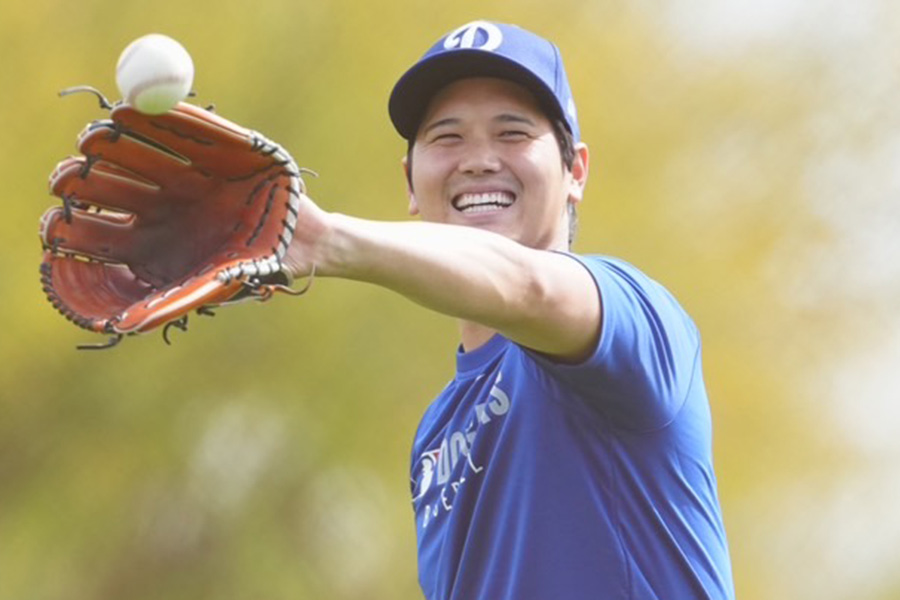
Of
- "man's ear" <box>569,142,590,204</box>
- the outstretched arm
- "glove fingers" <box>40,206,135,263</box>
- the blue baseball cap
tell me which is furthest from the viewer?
"man's ear" <box>569,142,590,204</box>

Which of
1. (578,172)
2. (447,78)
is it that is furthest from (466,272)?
(578,172)

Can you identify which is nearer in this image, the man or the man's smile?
the man

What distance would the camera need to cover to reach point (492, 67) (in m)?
2.43

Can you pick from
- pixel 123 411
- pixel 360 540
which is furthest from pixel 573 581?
pixel 123 411

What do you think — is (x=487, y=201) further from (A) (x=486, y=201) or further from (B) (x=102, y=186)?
(B) (x=102, y=186)

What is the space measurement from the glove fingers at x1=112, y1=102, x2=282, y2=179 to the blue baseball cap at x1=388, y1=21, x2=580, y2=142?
0.69 m

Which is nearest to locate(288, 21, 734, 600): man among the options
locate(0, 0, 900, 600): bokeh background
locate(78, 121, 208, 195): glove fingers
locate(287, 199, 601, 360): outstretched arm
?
locate(287, 199, 601, 360): outstretched arm

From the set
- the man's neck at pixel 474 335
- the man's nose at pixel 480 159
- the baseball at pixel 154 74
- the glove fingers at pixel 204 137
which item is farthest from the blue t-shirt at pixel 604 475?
the baseball at pixel 154 74

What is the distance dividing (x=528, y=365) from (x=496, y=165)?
39 cm

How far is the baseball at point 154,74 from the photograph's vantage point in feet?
5.42

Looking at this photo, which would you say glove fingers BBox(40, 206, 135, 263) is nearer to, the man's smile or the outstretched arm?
the outstretched arm

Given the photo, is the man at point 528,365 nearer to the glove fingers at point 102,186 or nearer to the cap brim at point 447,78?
the cap brim at point 447,78

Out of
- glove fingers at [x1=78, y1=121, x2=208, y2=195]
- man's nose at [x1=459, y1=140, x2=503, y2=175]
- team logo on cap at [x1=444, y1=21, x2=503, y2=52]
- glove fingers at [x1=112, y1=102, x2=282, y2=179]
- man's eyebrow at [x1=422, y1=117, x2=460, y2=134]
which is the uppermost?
team logo on cap at [x1=444, y1=21, x2=503, y2=52]

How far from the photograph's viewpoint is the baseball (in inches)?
65.1
